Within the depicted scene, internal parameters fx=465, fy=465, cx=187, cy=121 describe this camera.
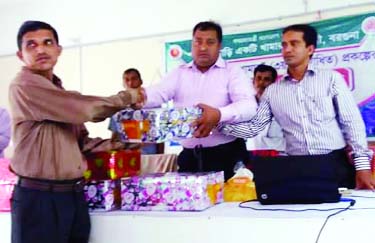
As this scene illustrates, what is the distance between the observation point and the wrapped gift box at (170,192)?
57.9 inches

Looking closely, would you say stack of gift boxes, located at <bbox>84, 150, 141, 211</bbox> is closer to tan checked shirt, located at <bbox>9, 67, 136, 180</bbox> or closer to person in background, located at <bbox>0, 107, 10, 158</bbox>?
tan checked shirt, located at <bbox>9, 67, 136, 180</bbox>

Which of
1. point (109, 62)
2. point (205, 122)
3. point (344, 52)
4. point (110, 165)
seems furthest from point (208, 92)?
point (109, 62)

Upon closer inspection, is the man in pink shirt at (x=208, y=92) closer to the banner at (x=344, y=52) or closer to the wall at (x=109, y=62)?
the banner at (x=344, y=52)

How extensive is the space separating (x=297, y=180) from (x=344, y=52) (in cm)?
241

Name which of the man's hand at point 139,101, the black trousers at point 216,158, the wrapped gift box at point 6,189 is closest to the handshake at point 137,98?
the man's hand at point 139,101

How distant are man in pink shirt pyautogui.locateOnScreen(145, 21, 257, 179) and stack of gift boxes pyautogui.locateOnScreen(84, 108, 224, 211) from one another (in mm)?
323

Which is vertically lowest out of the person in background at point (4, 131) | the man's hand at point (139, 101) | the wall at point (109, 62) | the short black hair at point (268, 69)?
the person in background at point (4, 131)

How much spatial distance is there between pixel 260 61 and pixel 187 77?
193cm

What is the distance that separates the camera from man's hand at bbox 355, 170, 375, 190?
1.90 m

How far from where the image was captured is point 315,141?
2041 mm

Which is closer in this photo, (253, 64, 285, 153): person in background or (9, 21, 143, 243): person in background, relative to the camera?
(9, 21, 143, 243): person in background

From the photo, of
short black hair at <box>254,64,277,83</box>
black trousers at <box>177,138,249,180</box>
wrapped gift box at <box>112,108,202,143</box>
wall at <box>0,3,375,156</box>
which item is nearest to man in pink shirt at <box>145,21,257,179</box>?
black trousers at <box>177,138,249,180</box>

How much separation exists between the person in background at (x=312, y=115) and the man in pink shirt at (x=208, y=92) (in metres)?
0.09

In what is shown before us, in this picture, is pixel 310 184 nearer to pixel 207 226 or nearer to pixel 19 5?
pixel 207 226
